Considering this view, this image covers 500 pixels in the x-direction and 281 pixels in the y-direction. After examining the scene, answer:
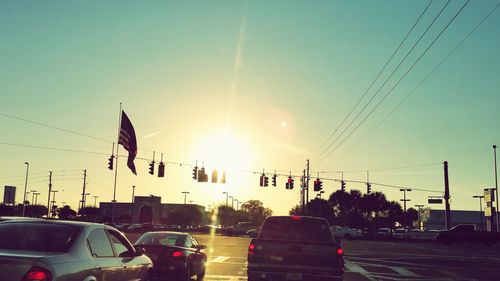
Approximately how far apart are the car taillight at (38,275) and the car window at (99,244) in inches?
48.7

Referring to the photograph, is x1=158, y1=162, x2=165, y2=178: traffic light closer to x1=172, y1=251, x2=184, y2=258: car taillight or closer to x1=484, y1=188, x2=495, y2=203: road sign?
x1=172, y1=251, x2=184, y2=258: car taillight

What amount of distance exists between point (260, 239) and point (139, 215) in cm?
11675

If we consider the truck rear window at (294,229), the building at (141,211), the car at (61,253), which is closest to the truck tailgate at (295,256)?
the truck rear window at (294,229)

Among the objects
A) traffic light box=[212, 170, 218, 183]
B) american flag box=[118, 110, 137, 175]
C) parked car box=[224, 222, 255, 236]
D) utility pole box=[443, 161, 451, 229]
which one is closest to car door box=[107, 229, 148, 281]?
american flag box=[118, 110, 137, 175]

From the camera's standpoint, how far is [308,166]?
66.2 metres

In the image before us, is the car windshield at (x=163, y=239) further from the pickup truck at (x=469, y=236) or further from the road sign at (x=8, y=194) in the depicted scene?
→ the road sign at (x=8, y=194)

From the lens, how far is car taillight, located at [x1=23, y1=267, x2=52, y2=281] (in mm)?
5785

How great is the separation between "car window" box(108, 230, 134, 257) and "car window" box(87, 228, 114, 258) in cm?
24

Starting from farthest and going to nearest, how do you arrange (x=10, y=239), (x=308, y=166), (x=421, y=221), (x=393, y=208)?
(x=421, y=221)
(x=393, y=208)
(x=308, y=166)
(x=10, y=239)

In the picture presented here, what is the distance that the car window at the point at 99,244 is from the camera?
23.7ft

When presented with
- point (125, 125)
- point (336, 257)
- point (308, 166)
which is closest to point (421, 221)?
point (308, 166)

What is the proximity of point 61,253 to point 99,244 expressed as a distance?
1.08 m

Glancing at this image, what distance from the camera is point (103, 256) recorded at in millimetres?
7457

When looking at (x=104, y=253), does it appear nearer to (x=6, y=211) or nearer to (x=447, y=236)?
(x=447, y=236)
